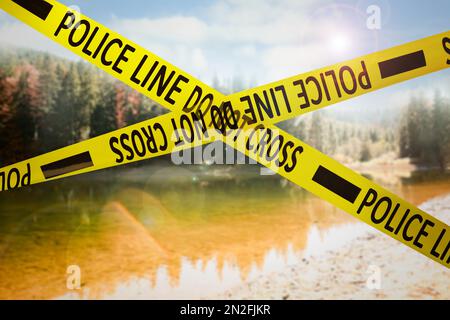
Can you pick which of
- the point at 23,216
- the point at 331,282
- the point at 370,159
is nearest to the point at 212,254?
the point at 331,282

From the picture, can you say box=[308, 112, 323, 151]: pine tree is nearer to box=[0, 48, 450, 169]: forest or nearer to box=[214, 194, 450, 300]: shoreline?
box=[0, 48, 450, 169]: forest

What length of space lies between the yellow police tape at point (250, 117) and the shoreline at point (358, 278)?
1.39 metres

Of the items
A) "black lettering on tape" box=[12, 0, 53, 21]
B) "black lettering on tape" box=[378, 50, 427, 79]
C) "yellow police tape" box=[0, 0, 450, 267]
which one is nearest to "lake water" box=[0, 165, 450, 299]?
"yellow police tape" box=[0, 0, 450, 267]

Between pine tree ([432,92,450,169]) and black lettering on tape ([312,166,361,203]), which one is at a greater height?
pine tree ([432,92,450,169])

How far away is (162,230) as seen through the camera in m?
6.61

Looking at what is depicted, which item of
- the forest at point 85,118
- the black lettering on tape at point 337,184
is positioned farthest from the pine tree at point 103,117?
the black lettering on tape at point 337,184

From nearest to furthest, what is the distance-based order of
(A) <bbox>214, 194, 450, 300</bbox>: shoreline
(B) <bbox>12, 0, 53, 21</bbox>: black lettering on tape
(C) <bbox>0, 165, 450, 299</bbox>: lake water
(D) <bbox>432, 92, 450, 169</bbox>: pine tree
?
(B) <bbox>12, 0, 53, 21</bbox>: black lettering on tape
(A) <bbox>214, 194, 450, 300</bbox>: shoreline
(C) <bbox>0, 165, 450, 299</bbox>: lake water
(D) <bbox>432, 92, 450, 169</bbox>: pine tree

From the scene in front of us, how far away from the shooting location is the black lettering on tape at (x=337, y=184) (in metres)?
2.18

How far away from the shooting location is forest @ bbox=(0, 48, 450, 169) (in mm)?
7395

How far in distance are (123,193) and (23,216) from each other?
2281mm

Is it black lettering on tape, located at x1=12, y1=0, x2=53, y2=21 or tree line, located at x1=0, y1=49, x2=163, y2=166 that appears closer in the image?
black lettering on tape, located at x1=12, y1=0, x2=53, y2=21

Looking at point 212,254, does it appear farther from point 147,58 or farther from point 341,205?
point 147,58

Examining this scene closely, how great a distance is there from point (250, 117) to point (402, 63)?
3.76 feet

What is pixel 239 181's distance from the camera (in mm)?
8562
